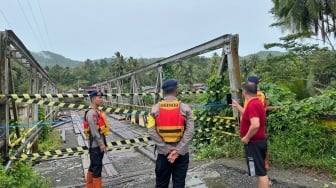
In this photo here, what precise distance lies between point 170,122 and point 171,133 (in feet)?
0.43

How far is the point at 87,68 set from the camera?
105 m

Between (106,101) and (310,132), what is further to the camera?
(106,101)

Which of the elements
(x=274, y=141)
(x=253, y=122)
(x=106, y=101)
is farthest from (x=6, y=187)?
(x=106, y=101)

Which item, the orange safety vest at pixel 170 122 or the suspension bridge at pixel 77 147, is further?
the suspension bridge at pixel 77 147

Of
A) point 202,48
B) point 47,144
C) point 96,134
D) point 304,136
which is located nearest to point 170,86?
point 96,134

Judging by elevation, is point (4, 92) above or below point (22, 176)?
above

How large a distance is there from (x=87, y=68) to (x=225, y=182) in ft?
345

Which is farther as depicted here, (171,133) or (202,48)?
(202,48)

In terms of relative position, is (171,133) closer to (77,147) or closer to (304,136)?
(304,136)

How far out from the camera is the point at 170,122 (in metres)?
3.28

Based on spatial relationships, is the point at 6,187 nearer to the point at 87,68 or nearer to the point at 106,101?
the point at 106,101

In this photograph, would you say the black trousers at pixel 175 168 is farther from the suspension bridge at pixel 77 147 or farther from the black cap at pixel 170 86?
the suspension bridge at pixel 77 147

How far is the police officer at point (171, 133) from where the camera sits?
10.8ft

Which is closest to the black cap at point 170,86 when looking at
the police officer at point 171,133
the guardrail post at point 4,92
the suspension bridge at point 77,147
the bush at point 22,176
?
the police officer at point 171,133
